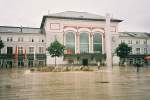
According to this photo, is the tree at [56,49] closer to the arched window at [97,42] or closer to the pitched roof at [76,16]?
the pitched roof at [76,16]

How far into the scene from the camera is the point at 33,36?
69.4 m

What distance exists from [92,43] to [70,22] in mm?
10004

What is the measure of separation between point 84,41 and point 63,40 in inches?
280

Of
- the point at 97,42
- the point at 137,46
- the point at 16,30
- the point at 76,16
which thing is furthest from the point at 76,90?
the point at 137,46

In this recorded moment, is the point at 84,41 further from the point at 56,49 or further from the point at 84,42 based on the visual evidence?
the point at 56,49

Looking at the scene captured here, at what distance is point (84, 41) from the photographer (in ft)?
234

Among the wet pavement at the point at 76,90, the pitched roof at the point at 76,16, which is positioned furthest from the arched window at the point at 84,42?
the wet pavement at the point at 76,90

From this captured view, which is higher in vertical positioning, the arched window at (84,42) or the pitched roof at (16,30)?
the pitched roof at (16,30)

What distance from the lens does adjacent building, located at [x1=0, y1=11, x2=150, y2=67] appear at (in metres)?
67.1

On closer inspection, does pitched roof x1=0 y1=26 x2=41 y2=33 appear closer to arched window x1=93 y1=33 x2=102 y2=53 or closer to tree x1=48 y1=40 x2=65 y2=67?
tree x1=48 y1=40 x2=65 y2=67

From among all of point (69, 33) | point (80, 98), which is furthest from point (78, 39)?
point (80, 98)

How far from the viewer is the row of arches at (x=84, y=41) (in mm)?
→ 69919

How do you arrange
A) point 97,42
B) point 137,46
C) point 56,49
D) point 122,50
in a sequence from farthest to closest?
point 137,46
point 97,42
point 122,50
point 56,49

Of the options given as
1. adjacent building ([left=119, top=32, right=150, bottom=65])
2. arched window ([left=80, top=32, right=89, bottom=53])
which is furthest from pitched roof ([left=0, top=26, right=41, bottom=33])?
adjacent building ([left=119, top=32, right=150, bottom=65])
